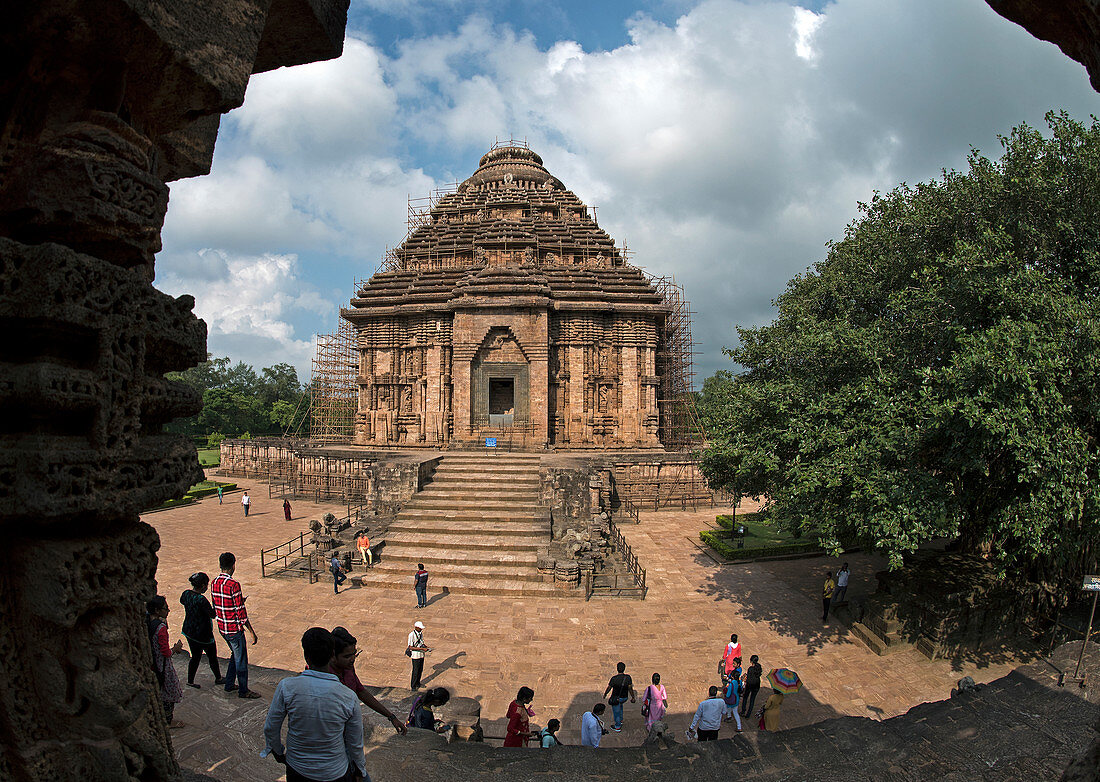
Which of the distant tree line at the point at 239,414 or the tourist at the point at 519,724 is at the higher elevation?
the distant tree line at the point at 239,414

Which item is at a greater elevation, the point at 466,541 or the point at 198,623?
the point at 198,623

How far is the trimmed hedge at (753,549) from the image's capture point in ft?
45.7

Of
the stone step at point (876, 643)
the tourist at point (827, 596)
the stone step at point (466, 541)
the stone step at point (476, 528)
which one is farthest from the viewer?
the stone step at point (476, 528)

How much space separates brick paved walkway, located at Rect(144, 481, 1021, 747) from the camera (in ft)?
24.5

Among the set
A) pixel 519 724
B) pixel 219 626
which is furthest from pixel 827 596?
pixel 219 626

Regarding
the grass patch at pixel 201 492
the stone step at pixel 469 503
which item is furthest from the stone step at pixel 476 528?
the grass patch at pixel 201 492

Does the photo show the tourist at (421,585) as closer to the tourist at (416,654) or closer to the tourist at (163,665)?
the tourist at (416,654)

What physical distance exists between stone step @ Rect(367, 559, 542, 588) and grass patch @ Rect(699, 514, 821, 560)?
6.11 meters

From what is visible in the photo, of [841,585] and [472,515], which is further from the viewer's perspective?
[472,515]

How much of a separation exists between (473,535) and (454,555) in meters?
0.99

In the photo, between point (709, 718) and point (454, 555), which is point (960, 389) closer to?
point (709, 718)

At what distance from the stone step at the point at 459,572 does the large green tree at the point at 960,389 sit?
16.1 feet

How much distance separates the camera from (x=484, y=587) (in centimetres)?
1103

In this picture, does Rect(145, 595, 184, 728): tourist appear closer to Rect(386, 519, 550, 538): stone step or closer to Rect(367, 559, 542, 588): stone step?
Rect(367, 559, 542, 588): stone step
